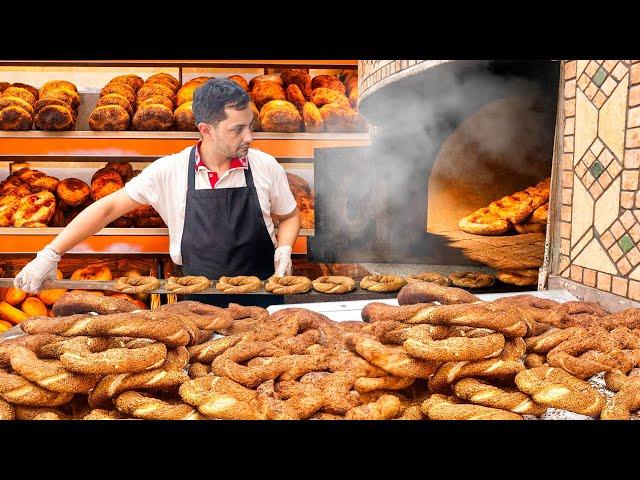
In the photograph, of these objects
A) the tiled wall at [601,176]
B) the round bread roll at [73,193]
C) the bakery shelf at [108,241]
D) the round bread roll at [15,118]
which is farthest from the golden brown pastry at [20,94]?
the tiled wall at [601,176]

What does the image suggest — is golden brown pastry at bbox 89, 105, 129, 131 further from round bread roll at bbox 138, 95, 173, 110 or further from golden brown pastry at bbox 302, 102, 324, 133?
golden brown pastry at bbox 302, 102, 324, 133

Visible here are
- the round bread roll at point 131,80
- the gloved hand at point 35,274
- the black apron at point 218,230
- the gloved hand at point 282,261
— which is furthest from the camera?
the round bread roll at point 131,80

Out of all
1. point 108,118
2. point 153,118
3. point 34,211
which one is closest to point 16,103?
point 108,118

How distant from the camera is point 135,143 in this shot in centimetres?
371

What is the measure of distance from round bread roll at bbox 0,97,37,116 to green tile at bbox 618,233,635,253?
329cm

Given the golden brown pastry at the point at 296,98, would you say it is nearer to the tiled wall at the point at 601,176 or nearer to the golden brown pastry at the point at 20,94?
the golden brown pastry at the point at 20,94

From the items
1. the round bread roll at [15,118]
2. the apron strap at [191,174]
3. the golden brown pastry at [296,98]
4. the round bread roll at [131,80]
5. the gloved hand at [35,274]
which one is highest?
the round bread roll at [131,80]

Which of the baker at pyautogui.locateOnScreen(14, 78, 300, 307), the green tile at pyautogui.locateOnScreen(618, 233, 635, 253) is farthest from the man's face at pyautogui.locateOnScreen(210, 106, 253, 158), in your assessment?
the green tile at pyautogui.locateOnScreen(618, 233, 635, 253)

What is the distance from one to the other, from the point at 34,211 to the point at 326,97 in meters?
1.94

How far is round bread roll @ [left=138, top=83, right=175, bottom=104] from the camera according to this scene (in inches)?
144

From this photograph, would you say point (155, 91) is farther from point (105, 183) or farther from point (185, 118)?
point (105, 183)

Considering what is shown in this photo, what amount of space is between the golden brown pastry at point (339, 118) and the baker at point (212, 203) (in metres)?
0.65

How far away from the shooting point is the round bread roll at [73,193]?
3.60 meters
